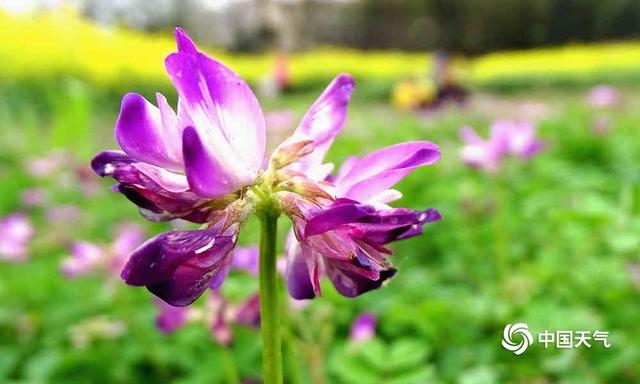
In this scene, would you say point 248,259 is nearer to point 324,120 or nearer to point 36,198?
point 324,120

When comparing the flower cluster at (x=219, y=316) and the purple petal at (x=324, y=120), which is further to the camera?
the flower cluster at (x=219, y=316)

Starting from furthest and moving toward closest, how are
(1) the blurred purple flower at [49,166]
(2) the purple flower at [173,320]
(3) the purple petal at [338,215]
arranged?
(1) the blurred purple flower at [49,166] < (2) the purple flower at [173,320] < (3) the purple petal at [338,215]

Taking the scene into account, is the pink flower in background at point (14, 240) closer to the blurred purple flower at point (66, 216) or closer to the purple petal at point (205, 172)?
the blurred purple flower at point (66, 216)

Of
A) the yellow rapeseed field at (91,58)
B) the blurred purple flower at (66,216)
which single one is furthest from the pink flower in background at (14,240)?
the yellow rapeseed field at (91,58)

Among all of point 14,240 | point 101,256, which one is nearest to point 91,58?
point 14,240

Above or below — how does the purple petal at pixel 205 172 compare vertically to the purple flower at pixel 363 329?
above

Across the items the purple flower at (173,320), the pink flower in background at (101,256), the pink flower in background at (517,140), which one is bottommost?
the pink flower in background at (101,256)

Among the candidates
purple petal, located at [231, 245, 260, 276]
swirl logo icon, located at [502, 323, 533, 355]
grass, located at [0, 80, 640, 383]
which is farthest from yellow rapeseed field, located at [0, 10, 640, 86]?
swirl logo icon, located at [502, 323, 533, 355]

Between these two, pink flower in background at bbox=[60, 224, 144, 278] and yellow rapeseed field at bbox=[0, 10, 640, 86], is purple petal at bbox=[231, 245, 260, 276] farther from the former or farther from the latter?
yellow rapeseed field at bbox=[0, 10, 640, 86]
